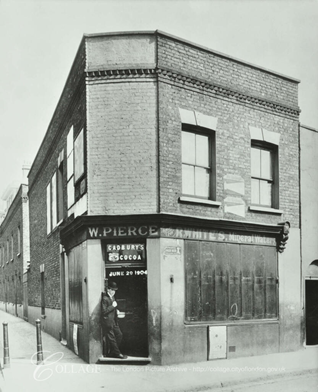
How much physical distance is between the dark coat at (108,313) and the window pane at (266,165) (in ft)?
17.3

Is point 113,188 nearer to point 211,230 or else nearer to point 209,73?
point 211,230

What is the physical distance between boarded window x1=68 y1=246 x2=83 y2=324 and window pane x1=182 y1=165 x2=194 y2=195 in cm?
286

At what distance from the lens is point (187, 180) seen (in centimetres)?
1128

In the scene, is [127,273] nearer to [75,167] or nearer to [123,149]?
[123,149]

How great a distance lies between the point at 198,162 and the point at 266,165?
2320 millimetres

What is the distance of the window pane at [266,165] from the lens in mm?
12719

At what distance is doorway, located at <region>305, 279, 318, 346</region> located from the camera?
13258 millimetres

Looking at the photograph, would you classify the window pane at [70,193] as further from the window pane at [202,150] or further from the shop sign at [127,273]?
the window pane at [202,150]

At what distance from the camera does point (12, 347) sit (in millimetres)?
13242

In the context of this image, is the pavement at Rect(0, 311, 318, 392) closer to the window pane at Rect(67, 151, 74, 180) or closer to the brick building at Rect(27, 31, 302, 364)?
the brick building at Rect(27, 31, 302, 364)

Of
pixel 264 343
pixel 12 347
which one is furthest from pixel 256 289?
pixel 12 347

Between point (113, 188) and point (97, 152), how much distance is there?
895mm

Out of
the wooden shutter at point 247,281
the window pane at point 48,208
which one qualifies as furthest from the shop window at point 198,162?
the window pane at point 48,208

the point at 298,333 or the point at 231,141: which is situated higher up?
the point at 231,141
